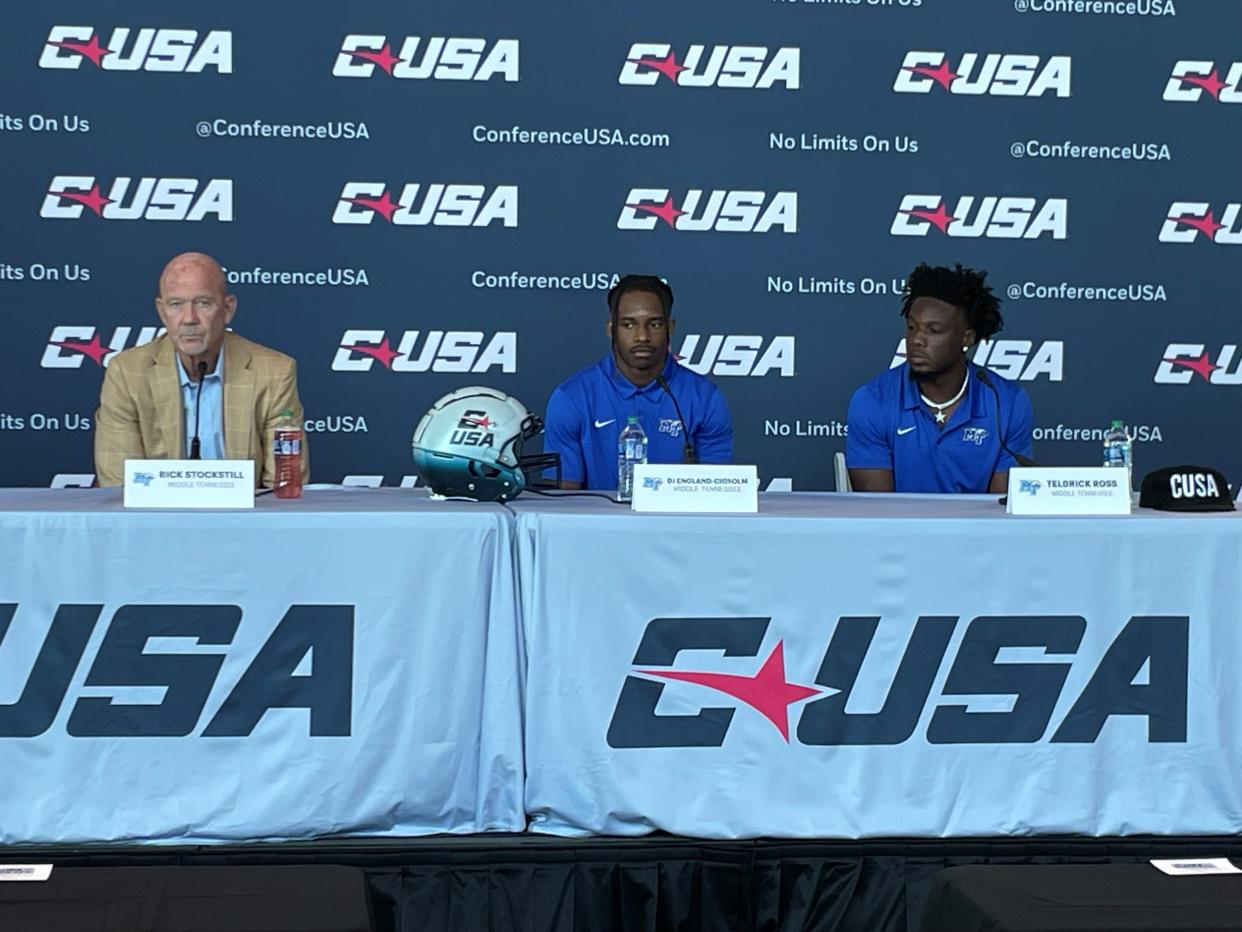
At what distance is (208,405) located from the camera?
347 cm

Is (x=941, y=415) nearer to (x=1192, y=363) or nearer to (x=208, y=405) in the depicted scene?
(x=1192, y=363)

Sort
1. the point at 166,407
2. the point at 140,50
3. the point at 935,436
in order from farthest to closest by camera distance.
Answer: the point at 140,50, the point at 935,436, the point at 166,407

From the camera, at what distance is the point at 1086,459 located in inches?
194

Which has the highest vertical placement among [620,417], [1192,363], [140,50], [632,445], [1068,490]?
[140,50]

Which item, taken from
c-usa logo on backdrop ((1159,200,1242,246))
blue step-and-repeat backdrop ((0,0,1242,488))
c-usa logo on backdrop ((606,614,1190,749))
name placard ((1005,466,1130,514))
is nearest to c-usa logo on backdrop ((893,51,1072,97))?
blue step-and-repeat backdrop ((0,0,1242,488))

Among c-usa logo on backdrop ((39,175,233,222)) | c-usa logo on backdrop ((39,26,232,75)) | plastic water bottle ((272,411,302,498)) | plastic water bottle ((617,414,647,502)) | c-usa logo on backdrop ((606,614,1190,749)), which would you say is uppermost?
c-usa logo on backdrop ((39,26,232,75))

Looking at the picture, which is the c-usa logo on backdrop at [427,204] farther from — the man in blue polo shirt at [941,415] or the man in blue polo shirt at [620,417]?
the man in blue polo shirt at [941,415]

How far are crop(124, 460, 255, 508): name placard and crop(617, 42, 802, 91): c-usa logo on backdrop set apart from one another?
2.66 m

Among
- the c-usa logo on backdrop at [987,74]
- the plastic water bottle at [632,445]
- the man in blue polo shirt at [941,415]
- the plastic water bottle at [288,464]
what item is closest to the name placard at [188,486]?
the plastic water bottle at [288,464]

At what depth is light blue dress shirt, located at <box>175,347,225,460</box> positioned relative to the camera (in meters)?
3.44

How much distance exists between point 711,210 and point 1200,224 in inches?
65.4

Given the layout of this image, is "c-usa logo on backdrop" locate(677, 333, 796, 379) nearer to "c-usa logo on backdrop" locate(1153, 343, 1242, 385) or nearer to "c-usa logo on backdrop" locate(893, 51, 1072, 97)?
"c-usa logo on backdrop" locate(893, 51, 1072, 97)

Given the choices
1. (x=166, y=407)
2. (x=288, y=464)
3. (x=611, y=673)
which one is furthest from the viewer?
A: (x=166, y=407)

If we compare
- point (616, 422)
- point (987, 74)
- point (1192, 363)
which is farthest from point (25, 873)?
point (1192, 363)
